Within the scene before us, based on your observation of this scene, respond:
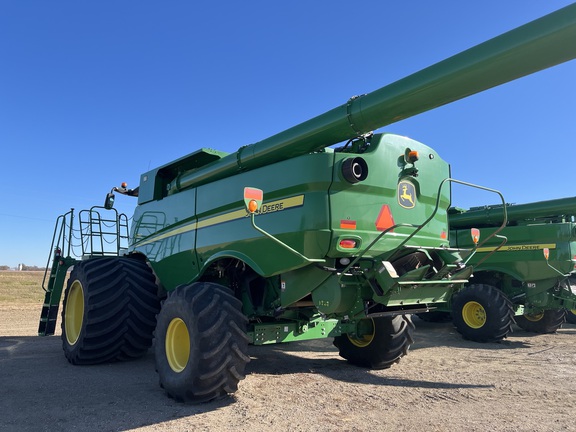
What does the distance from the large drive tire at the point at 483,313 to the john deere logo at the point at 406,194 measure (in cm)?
488

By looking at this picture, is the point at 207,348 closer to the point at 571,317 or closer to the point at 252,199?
the point at 252,199

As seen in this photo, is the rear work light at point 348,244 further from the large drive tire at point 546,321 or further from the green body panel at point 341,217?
the large drive tire at point 546,321

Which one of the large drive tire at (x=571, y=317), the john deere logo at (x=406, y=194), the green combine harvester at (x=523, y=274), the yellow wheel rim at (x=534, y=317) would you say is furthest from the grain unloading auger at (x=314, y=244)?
the large drive tire at (x=571, y=317)

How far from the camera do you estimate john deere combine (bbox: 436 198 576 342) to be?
28.5 ft

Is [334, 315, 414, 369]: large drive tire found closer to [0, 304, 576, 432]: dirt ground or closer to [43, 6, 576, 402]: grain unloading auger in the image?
[43, 6, 576, 402]: grain unloading auger

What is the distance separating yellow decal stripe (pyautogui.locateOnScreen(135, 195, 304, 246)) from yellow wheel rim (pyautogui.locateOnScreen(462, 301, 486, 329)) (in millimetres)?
6195

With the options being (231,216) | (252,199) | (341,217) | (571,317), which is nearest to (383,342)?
(341,217)

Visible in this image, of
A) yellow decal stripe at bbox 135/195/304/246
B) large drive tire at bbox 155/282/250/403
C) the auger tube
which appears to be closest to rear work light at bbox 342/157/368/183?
the auger tube

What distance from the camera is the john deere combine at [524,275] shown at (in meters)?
8.70

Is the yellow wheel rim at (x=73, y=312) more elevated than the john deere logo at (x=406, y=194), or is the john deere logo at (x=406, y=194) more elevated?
the john deere logo at (x=406, y=194)

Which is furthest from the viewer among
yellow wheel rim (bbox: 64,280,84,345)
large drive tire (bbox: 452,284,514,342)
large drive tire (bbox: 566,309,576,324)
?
large drive tire (bbox: 566,309,576,324)

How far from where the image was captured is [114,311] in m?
5.86

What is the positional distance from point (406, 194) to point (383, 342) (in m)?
2.08

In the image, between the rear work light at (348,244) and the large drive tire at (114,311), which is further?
the large drive tire at (114,311)
